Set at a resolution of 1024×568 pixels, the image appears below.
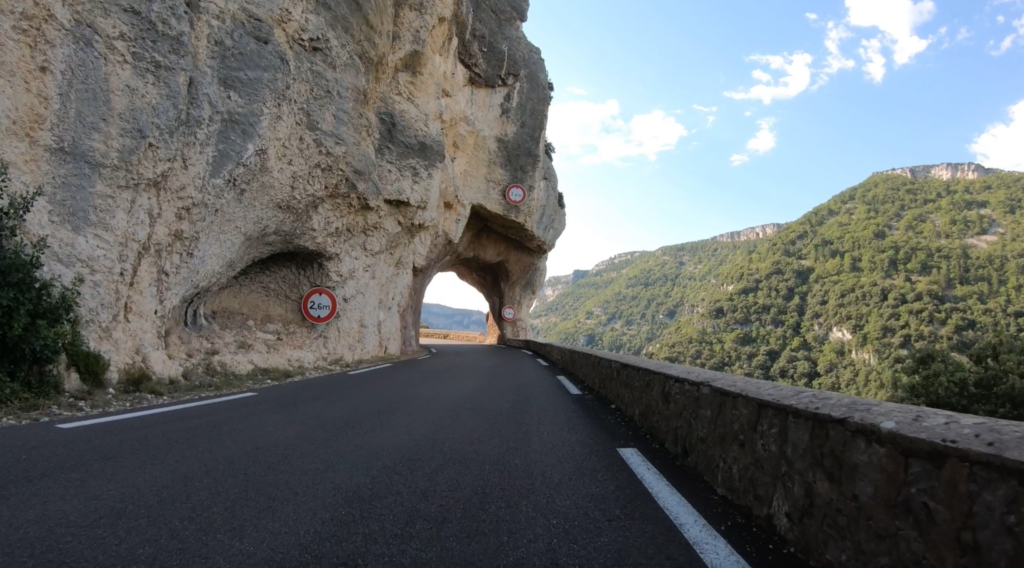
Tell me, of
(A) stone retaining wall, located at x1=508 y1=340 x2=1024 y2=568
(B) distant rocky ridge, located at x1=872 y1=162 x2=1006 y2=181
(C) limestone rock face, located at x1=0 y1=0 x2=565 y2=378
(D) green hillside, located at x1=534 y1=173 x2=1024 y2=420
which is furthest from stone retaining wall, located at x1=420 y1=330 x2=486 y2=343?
(B) distant rocky ridge, located at x1=872 y1=162 x2=1006 y2=181

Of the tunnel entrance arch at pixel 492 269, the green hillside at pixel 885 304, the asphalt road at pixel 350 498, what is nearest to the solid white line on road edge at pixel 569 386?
the asphalt road at pixel 350 498

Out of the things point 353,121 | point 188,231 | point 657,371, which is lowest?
point 657,371

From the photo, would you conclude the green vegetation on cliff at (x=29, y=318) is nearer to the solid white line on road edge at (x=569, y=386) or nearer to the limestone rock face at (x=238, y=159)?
the limestone rock face at (x=238, y=159)

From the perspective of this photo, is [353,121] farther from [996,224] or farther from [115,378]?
[996,224]

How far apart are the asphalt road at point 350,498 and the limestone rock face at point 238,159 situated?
4.29m

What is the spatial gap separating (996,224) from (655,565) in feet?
263

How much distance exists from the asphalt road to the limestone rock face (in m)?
4.29

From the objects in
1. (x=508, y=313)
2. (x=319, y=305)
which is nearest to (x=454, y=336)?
(x=508, y=313)

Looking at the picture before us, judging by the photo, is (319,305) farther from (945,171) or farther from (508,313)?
(945,171)

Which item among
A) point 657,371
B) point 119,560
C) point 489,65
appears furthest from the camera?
point 489,65

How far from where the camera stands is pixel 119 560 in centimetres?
206

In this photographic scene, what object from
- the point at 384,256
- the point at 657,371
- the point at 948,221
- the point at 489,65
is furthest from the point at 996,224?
the point at 657,371

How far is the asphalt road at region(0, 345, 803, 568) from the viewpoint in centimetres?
223

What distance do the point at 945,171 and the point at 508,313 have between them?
315ft
